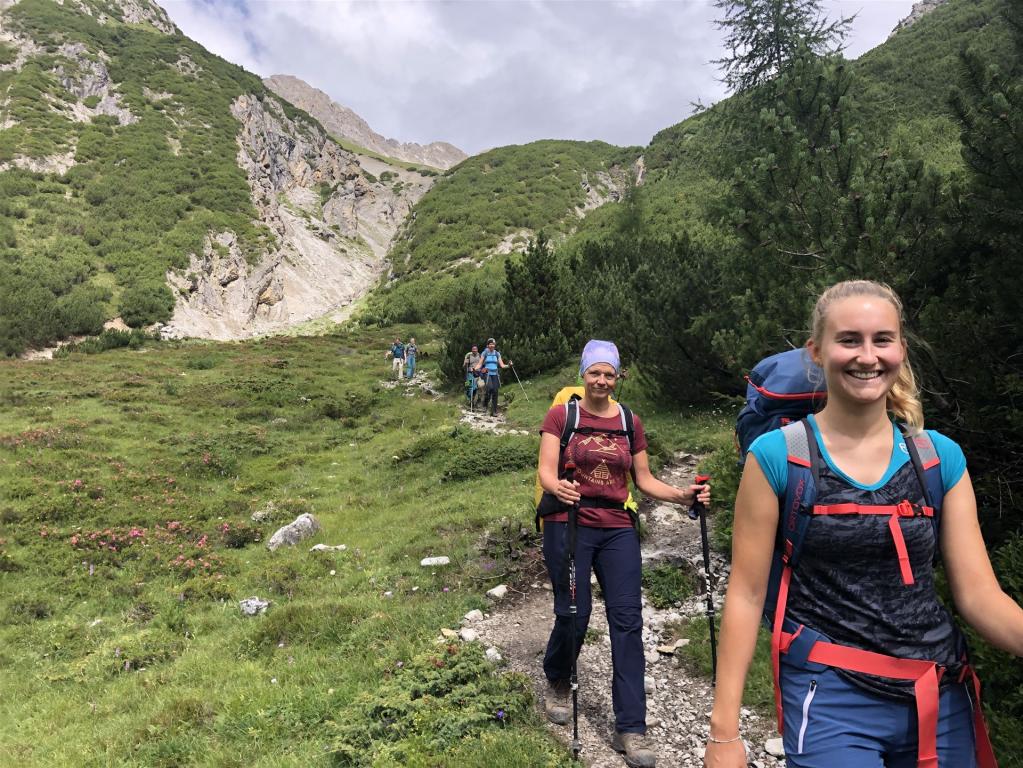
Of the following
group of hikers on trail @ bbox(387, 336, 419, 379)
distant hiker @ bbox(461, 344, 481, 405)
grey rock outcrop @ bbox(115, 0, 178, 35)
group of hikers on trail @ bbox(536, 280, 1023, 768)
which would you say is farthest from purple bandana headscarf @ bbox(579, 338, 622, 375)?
grey rock outcrop @ bbox(115, 0, 178, 35)

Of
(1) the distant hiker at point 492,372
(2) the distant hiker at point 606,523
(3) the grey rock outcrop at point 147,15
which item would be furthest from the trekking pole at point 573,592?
(3) the grey rock outcrop at point 147,15

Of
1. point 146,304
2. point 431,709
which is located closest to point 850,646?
point 431,709

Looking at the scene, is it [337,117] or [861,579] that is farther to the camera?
[337,117]

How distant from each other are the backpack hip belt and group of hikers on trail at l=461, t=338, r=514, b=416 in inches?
565

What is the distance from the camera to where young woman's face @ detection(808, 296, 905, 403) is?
175 cm

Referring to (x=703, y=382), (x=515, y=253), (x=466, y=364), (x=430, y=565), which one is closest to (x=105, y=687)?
(x=430, y=565)

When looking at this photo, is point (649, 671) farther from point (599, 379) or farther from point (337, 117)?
point (337, 117)

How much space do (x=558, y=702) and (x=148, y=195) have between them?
173 ft

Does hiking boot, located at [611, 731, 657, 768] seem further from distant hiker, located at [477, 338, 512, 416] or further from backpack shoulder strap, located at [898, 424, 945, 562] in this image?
distant hiker, located at [477, 338, 512, 416]

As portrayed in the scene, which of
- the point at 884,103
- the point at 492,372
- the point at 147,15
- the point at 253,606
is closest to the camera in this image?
the point at 253,606

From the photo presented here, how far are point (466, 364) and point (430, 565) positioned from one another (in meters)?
12.0

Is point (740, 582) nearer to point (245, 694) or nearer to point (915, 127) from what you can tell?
point (245, 694)

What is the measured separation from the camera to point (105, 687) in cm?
562

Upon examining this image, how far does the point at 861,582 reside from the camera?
1.75 metres
